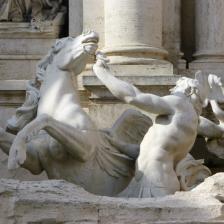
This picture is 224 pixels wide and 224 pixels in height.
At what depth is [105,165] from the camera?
34.8 feet

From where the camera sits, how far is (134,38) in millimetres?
12969

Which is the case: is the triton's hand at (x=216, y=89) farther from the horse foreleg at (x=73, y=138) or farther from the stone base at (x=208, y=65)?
the horse foreleg at (x=73, y=138)

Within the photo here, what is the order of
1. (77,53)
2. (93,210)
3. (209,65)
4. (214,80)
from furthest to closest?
(209,65) < (214,80) < (77,53) < (93,210)

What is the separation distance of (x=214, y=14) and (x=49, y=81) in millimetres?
3415

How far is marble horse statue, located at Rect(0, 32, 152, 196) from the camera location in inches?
407

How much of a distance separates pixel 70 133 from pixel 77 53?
99 centimetres

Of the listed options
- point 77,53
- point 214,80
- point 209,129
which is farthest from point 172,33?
point 77,53

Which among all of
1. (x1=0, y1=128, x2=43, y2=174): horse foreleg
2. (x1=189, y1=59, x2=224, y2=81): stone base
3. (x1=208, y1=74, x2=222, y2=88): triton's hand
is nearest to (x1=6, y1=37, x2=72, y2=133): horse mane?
(x1=0, y1=128, x2=43, y2=174): horse foreleg

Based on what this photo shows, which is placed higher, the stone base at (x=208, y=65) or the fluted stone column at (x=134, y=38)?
the fluted stone column at (x=134, y=38)

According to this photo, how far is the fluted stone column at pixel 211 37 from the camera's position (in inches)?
530

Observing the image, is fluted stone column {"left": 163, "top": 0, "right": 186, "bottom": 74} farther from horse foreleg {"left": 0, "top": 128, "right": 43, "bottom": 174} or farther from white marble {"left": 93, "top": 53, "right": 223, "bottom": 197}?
horse foreleg {"left": 0, "top": 128, "right": 43, "bottom": 174}

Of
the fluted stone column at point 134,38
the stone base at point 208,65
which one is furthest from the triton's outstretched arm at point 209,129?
the stone base at point 208,65

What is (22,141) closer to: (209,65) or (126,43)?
(126,43)

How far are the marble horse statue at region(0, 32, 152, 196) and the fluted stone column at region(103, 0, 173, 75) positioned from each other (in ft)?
6.26
